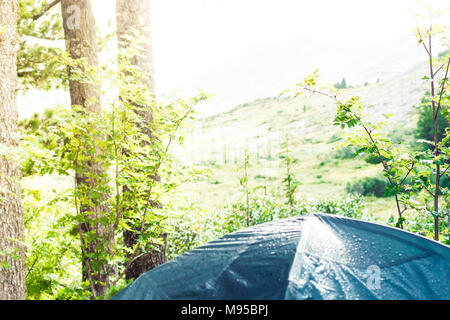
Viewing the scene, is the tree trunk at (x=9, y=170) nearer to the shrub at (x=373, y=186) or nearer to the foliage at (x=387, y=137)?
the foliage at (x=387, y=137)

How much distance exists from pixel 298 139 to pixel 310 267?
21.0 meters

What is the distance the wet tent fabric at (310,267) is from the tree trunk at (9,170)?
5.11ft

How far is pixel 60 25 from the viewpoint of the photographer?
4906mm

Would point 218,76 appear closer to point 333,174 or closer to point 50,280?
point 333,174

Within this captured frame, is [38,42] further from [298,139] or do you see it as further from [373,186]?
[298,139]

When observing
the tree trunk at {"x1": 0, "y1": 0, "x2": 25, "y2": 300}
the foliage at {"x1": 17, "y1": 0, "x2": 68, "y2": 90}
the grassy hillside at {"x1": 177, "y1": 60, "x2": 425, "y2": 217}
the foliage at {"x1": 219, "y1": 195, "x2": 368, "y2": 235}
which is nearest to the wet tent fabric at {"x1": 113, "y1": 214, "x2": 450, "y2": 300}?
the tree trunk at {"x1": 0, "y1": 0, "x2": 25, "y2": 300}

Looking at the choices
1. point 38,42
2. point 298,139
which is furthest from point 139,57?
point 298,139

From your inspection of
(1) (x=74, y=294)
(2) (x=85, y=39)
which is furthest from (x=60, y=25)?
(1) (x=74, y=294)

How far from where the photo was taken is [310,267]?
174 centimetres

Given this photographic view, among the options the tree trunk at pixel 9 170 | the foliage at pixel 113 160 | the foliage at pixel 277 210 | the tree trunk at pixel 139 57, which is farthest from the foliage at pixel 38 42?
the foliage at pixel 277 210

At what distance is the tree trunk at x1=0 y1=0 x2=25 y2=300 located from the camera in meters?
2.96

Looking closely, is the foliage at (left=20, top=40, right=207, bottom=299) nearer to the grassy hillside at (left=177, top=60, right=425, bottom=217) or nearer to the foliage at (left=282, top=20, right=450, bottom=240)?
the foliage at (left=282, top=20, right=450, bottom=240)

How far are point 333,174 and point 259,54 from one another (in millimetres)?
53933

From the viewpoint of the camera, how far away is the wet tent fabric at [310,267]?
1.69 meters
